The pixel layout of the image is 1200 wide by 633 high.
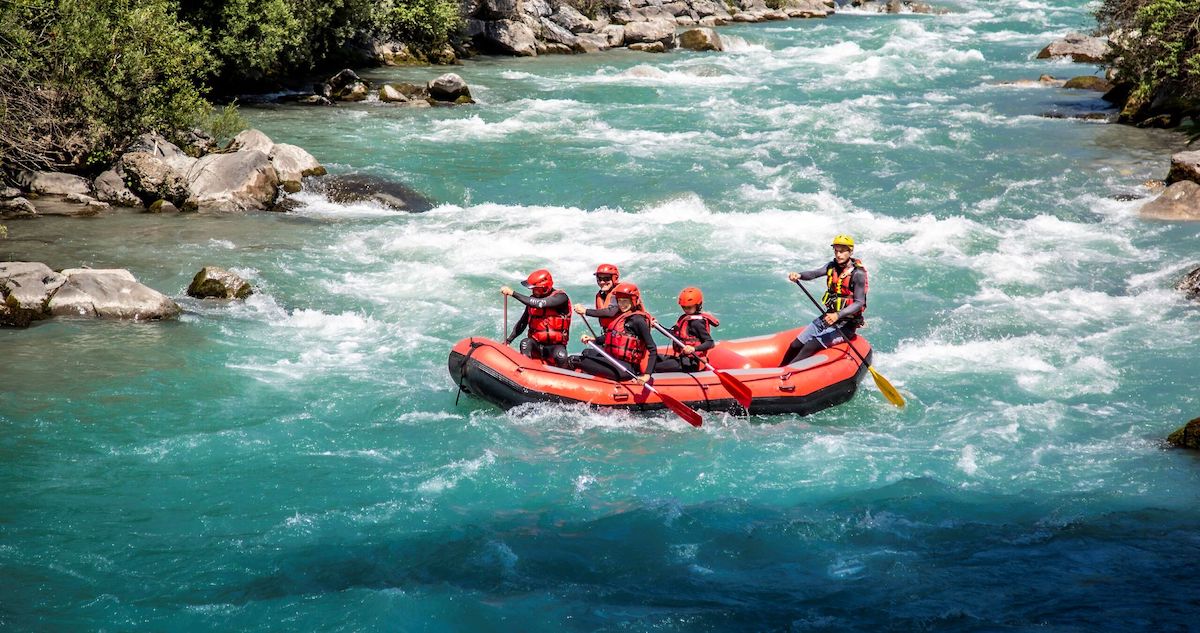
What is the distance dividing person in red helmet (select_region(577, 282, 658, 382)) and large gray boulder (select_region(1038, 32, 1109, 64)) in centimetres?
2449

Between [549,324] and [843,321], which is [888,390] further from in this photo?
[549,324]

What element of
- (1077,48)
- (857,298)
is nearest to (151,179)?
(857,298)

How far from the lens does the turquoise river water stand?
22.9 ft

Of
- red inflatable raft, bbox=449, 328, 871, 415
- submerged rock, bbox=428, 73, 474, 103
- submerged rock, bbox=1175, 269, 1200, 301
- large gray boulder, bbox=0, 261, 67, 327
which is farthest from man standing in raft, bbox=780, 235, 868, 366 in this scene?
submerged rock, bbox=428, 73, 474, 103

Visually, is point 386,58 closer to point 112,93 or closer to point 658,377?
point 112,93

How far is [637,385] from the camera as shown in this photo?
971cm

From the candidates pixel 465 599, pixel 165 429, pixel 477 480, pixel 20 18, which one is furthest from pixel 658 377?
pixel 20 18

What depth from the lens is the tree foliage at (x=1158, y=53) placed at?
1945 cm

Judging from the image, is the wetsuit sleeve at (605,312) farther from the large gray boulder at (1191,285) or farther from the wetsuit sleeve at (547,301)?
the large gray boulder at (1191,285)

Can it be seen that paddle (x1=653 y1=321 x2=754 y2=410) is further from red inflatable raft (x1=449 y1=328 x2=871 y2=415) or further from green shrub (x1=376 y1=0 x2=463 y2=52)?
green shrub (x1=376 y1=0 x2=463 y2=52)

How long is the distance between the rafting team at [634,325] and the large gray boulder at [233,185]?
24.5 ft

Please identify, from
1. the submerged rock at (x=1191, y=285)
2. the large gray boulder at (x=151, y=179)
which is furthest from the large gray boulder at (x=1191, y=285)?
the large gray boulder at (x=151, y=179)

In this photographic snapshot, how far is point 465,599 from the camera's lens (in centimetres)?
695

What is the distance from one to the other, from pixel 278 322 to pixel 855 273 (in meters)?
6.27
